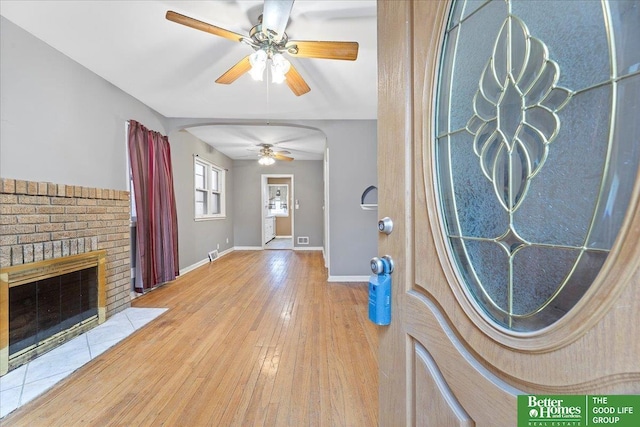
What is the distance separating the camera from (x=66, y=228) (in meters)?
2.36

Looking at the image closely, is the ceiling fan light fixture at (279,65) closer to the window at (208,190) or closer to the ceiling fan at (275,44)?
the ceiling fan at (275,44)

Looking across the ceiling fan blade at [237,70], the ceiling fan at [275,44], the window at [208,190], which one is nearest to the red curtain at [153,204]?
the window at [208,190]

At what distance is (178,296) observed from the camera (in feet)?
11.4

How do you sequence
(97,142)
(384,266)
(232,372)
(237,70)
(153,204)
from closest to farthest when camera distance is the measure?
1. (384,266)
2. (232,372)
3. (237,70)
4. (97,142)
5. (153,204)

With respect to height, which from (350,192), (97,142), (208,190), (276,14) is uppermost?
(276,14)

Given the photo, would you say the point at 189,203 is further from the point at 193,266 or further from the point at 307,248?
the point at 307,248

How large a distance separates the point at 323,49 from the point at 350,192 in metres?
2.44

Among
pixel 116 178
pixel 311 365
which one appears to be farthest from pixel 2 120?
pixel 311 365

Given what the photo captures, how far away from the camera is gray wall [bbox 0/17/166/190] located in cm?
202

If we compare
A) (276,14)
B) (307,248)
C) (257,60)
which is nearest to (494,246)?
(276,14)

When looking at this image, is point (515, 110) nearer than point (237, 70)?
Yes

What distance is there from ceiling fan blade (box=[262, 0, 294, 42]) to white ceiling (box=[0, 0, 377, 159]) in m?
0.21

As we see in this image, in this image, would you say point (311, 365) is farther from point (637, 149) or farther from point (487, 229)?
point (637, 149)

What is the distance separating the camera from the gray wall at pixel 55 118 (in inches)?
79.4
